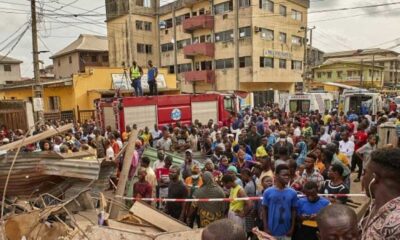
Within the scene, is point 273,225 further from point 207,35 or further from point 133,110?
point 207,35

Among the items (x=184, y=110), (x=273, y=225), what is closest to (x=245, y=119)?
(x=184, y=110)

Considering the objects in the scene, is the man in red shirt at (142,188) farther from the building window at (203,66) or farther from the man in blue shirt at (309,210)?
the building window at (203,66)

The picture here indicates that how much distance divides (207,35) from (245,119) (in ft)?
82.2

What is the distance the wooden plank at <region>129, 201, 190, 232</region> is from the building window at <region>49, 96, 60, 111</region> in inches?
865

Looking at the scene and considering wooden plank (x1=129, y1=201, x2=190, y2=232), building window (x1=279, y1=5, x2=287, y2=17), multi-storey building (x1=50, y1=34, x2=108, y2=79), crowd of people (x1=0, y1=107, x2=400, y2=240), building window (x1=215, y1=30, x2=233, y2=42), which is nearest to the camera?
crowd of people (x1=0, y1=107, x2=400, y2=240)

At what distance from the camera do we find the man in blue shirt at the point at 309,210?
429cm

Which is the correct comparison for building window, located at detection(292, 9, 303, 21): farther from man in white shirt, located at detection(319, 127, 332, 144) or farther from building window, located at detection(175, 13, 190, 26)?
man in white shirt, located at detection(319, 127, 332, 144)

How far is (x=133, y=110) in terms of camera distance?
46.5 feet

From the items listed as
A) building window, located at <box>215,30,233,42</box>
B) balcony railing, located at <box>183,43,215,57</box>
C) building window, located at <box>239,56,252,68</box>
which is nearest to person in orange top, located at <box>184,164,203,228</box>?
building window, located at <box>239,56,252,68</box>

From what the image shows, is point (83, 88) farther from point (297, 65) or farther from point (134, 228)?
point (297, 65)

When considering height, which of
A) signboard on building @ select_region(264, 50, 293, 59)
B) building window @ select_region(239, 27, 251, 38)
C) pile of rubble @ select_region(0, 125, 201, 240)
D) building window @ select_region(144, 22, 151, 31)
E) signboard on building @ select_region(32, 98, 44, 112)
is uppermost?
building window @ select_region(144, 22, 151, 31)

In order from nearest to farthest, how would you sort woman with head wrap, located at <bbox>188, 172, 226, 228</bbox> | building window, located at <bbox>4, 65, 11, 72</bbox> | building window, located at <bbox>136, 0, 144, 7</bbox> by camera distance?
woman with head wrap, located at <bbox>188, 172, 226, 228</bbox> → building window, located at <bbox>136, 0, 144, 7</bbox> → building window, located at <bbox>4, 65, 11, 72</bbox>

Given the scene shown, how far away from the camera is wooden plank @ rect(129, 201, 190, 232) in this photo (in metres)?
4.91

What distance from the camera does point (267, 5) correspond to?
35.8 m
